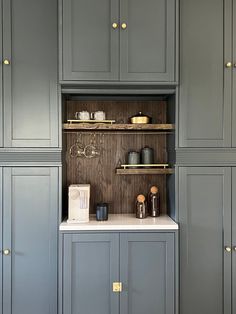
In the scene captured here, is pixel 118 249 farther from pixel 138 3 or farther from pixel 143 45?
pixel 138 3

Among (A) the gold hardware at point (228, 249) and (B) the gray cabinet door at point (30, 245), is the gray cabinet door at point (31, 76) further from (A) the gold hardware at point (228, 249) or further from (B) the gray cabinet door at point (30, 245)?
(A) the gold hardware at point (228, 249)

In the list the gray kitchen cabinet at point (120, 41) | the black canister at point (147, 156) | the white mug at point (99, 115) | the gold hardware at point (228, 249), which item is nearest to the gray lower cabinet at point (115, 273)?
the gold hardware at point (228, 249)

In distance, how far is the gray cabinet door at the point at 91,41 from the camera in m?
2.21

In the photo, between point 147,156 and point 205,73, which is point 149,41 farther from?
point 147,156

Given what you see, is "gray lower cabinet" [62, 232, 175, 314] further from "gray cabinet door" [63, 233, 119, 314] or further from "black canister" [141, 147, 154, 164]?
"black canister" [141, 147, 154, 164]

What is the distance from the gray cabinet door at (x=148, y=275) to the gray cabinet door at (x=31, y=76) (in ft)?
2.81

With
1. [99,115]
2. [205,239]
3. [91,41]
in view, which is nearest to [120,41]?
[91,41]

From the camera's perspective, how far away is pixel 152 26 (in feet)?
7.36

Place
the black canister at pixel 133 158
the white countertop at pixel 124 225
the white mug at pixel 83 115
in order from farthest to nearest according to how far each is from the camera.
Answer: the black canister at pixel 133 158 → the white mug at pixel 83 115 → the white countertop at pixel 124 225

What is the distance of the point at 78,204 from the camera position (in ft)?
7.69

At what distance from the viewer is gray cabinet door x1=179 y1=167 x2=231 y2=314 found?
2291 millimetres

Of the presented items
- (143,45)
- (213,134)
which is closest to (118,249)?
(213,134)

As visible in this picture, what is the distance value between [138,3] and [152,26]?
Answer: 17cm

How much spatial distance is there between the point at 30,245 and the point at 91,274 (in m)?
0.43
